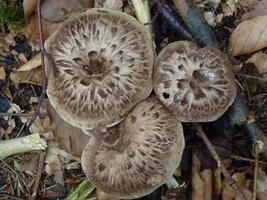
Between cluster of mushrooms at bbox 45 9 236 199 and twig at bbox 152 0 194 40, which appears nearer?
cluster of mushrooms at bbox 45 9 236 199

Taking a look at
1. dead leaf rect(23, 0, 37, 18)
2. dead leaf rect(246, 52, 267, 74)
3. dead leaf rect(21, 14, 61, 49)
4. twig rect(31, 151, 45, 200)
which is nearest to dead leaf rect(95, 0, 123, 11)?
dead leaf rect(21, 14, 61, 49)

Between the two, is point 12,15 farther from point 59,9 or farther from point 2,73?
point 2,73

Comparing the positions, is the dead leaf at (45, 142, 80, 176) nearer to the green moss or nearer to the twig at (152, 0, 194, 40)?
the green moss

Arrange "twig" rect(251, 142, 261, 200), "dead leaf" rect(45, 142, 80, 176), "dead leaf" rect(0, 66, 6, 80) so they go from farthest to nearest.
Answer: "dead leaf" rect(0, 66, 6, 80) < "dead leaf" rect(45, 142, 80, 176) < "twig" rect(251, 142, 261, 200)

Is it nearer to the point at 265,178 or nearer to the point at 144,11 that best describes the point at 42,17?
the point at 144,11

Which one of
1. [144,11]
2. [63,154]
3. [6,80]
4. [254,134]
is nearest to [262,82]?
[254,134]

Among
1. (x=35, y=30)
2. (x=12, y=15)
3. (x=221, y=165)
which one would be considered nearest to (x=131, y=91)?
(x=221, y=165)

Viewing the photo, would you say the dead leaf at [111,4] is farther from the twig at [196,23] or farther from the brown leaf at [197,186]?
the brown leaf at [197,186]
